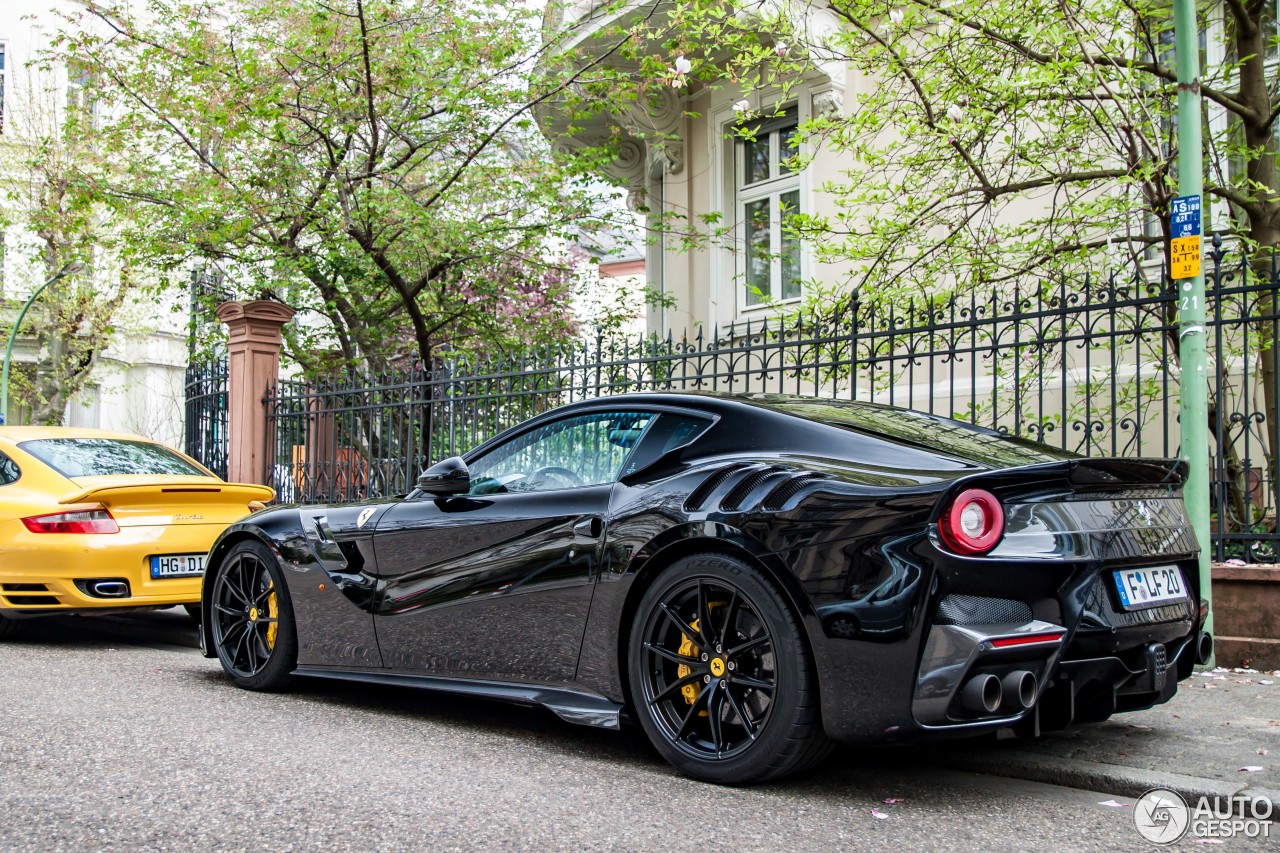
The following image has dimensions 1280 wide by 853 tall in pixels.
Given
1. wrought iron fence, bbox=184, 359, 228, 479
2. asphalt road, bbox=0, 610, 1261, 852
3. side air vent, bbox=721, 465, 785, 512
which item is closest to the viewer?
asphalt road, bbox=0, 610, 1261, 852

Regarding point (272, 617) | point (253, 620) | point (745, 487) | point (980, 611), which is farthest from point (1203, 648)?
point (253, 620)

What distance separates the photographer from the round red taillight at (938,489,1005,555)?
3.35 m

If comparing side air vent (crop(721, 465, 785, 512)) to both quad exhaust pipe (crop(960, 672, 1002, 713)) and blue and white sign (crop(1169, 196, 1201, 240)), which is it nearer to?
quad exhaust pipe (crop(960, 672, 1002, 713))

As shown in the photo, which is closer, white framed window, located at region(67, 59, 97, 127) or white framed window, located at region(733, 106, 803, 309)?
white framed window, located at region(67, 59, 97, 127)

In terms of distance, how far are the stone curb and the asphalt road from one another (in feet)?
0.20

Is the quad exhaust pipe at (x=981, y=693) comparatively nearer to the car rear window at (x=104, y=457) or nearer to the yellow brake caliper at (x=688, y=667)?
the yellow brake caliper at (x=688, y=667)

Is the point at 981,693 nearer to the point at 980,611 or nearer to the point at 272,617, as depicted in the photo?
the point at 980,611

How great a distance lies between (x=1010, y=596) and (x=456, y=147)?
11.6 m

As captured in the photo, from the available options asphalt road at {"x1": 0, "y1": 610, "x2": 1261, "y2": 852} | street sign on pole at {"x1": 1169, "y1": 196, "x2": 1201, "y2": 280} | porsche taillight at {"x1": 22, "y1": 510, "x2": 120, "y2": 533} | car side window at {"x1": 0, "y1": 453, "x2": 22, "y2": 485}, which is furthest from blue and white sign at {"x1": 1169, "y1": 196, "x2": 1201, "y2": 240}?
car side window at {"x1": 0, "y1": 453, "x2": 22, "y2": 485}

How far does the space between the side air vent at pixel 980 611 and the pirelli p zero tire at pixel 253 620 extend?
131 inches

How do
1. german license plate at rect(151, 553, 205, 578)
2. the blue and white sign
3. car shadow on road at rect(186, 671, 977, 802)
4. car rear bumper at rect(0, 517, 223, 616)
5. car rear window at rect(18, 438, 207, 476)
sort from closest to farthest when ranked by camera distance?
car shadow on road at rect(186, 671, 977, 802)
the blue and white sign
car rear bumper at rect(0, 517, 223, 616)
german license plate at rect(151, 553, 205, 578)
car rear window at rect(18, 438, 207, 476)

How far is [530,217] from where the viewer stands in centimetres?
1472

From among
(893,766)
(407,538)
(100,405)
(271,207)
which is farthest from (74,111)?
(100,405)

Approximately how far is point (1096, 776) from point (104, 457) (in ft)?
21.9
